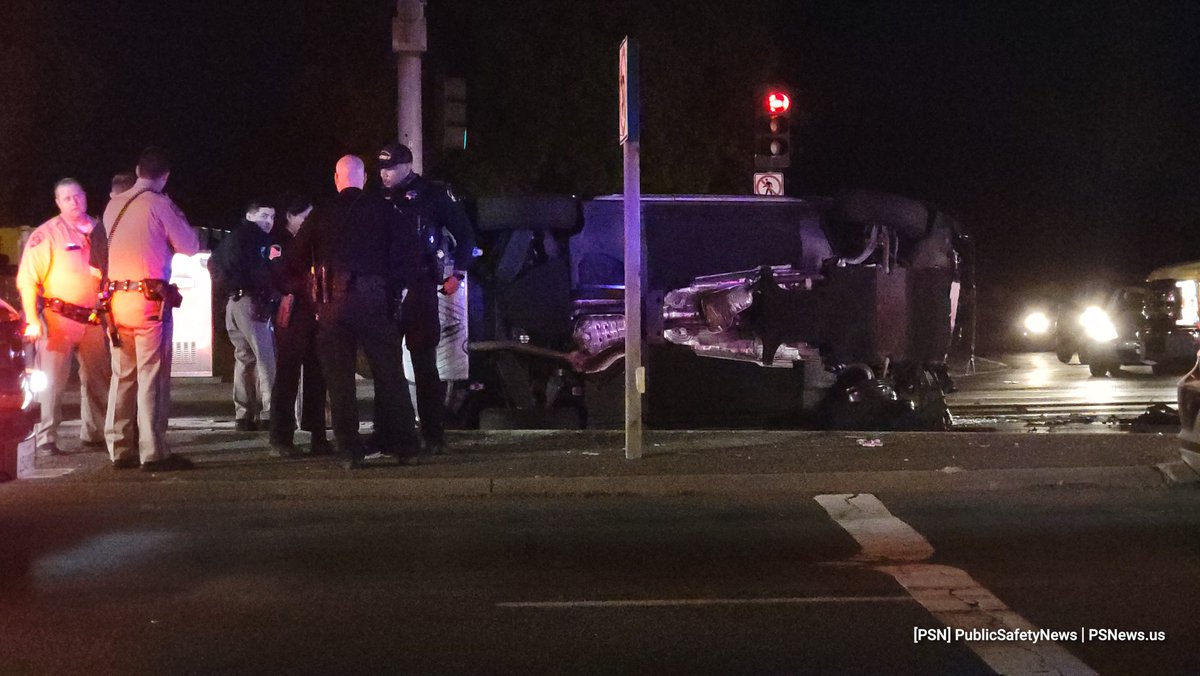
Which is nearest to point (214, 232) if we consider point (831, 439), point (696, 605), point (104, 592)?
point (831, 439)

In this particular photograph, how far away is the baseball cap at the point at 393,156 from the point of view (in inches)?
359

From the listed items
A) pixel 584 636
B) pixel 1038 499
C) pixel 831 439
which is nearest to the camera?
pixel 584 636

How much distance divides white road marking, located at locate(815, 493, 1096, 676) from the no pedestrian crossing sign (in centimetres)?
795

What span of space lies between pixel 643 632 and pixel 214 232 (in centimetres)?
1058

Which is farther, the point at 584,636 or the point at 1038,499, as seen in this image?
the point at 1038,499

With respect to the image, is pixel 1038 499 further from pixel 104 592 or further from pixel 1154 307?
pixel 1154 307

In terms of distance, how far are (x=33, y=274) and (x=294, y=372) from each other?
1.98m

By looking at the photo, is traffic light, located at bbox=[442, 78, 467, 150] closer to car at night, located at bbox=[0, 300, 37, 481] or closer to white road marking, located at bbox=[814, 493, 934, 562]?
car at night, located at bbox=[0, 300, 37, 481]

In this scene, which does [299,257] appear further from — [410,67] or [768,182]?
[768,182]

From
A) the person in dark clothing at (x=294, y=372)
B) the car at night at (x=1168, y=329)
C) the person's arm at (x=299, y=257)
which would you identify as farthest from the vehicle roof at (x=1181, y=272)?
the person's arm at (x=299, y=257)

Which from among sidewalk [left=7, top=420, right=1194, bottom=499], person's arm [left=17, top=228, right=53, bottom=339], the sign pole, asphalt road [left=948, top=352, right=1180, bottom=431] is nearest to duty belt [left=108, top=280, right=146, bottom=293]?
person's arm [left=17, top=228, right=53, bottom=339]

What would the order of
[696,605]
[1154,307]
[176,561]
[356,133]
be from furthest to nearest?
[356,133] → [1154,307] → [176,561] → [696,605]

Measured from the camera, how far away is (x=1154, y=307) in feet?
71.5

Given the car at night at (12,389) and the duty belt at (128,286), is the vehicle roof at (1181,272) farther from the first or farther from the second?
the car at night at (12,389)
